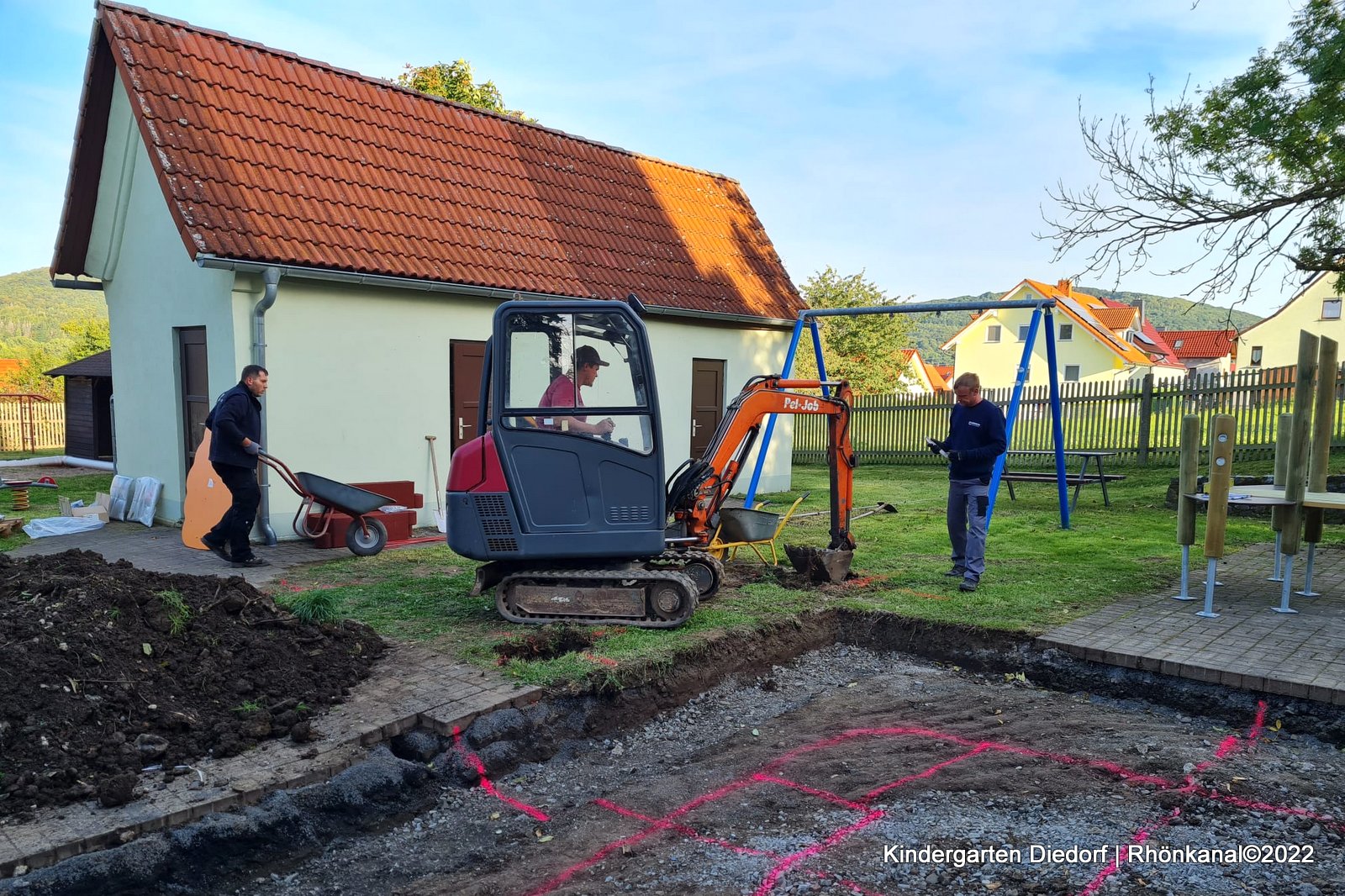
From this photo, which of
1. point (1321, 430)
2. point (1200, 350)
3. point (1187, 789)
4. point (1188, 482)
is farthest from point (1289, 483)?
point (1200, 350)

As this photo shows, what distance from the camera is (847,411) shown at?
7.92m

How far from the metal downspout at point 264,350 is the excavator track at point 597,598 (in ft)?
14.1

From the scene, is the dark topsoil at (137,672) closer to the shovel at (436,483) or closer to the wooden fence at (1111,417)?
the shovel at (436,483)

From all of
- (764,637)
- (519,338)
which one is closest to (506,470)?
(519,338)

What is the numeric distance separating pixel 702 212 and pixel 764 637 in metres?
11.3

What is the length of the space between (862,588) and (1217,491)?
2.90 metres

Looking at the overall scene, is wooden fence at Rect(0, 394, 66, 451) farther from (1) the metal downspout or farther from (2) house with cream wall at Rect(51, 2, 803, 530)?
(1) the metal downspout

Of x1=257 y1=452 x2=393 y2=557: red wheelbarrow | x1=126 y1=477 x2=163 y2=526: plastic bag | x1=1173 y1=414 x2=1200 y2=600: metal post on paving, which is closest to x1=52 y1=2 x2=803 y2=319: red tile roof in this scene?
x1=257 y1=452 x2=393 y2=557: red wheelbarrow

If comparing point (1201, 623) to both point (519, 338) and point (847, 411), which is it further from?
point (519, 338)

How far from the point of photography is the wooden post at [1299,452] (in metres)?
6.91

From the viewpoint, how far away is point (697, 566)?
692 cm

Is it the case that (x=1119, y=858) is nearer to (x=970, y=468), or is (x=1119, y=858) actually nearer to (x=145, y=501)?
(x=970, y=468)

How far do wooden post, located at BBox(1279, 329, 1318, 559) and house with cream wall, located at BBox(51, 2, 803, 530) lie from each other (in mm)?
8131

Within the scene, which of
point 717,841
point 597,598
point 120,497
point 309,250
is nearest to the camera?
point 717,841
